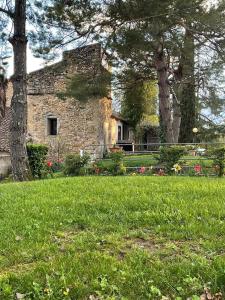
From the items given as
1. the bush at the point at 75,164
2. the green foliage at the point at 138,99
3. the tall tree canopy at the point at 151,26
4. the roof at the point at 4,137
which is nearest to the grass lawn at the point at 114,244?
the bush at the point at 75,164

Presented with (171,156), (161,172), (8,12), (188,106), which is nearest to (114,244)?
(161,172)

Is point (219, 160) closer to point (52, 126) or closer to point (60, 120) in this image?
point (60, 120)

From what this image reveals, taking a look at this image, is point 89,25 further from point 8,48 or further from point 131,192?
point 131,192

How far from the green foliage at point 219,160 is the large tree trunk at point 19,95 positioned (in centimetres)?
568

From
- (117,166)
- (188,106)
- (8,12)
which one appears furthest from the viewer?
(188,106)

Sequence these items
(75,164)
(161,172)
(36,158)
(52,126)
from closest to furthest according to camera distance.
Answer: (161,172)
(75,164)
(36,158)
(52,126)

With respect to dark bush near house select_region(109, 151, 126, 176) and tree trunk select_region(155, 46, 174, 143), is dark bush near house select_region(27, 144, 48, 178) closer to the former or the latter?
dark bush near house select_region(109, 151, 126, 176)

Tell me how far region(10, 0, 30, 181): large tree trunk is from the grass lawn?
5566 millimetres

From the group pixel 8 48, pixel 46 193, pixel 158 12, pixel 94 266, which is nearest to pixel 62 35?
pixel 8 48

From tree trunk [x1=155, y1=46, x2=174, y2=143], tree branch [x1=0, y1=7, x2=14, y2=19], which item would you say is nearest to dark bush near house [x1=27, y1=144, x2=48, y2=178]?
tree branch [x1=0, y1=7, x2=14, y2=19]

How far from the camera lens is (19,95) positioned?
12.2 metres

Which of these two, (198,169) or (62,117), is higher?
(62,117)

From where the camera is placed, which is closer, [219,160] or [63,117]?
[219,160]

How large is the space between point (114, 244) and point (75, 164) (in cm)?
816
